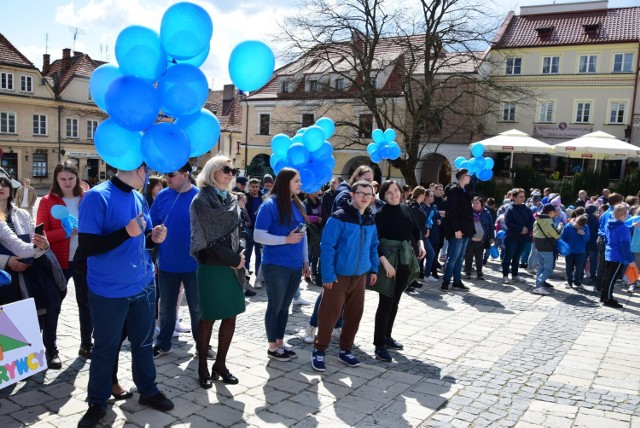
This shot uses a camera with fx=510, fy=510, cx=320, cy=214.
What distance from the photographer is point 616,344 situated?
656 cm

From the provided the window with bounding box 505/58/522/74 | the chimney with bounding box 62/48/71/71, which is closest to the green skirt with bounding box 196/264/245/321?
the window with bounding box 505/58/522/74

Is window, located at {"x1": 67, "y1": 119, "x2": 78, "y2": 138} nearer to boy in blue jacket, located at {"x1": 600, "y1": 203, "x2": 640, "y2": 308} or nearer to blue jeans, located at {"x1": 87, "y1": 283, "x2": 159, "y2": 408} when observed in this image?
boy in blue jacket, located at {"x1": 600, "y1": 203, "x2": 640, "y2": 308}

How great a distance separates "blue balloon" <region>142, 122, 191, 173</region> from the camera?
364 cm

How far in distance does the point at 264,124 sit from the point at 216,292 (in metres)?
34.8

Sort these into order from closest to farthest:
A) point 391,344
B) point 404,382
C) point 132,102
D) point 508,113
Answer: point 132,102 < point 404,382 < point 391,344 < point 508,113

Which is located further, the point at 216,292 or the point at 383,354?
the point at 383,354

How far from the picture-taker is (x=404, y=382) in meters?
4.91

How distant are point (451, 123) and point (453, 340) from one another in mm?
24785

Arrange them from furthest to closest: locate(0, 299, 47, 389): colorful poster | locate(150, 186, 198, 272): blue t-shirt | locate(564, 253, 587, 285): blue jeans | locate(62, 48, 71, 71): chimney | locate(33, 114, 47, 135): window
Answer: locate(62, 48, 71, 71): chimney, locate(33, 114, 47, 135): window, locate(564, 253, 587, 285): blue jeans, locate(150, 186, 198, 272): blue t-shirt, locate(0, 299, 47, 389): colorful poster

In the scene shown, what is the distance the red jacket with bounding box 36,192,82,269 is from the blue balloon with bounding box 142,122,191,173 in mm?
1865

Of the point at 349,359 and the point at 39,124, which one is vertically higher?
the point at 39,124

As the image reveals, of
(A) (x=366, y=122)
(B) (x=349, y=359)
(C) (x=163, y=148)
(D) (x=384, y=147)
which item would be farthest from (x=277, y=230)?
(A) (x=366, y=122)

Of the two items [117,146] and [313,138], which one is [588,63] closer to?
[313,138]

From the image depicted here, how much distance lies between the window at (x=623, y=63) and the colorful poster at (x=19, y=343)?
107 feet
